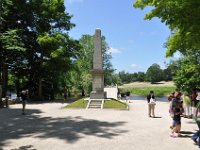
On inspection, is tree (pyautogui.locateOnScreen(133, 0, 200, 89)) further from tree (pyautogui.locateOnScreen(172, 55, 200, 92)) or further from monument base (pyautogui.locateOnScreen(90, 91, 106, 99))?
tree (pyautogui.locateOnScreen(172, 55, 200, 92))

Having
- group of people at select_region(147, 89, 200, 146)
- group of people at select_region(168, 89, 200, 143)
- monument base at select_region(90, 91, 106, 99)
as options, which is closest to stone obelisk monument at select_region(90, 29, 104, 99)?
monument base at select_region(90, 91, 106, 99)

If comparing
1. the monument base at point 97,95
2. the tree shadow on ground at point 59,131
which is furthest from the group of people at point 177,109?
the monument base at point 97,95

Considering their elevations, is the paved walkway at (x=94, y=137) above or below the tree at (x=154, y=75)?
below

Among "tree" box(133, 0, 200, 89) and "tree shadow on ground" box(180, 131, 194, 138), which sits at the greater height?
"tree" box(133, 0, 200, 89)

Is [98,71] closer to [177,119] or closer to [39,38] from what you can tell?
[39,38]

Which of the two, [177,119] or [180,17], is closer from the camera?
[177,119]

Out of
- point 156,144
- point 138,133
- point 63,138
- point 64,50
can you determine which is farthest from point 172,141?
point 64,50

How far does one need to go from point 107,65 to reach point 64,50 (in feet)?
117

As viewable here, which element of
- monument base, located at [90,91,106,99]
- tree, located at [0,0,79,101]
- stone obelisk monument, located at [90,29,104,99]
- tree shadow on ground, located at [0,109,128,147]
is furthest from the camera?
tree, located at [0,0,79,101]

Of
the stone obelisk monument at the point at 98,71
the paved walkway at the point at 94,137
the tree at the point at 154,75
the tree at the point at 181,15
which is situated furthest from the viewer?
the tree at the point at 154,75

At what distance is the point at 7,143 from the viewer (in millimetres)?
11883

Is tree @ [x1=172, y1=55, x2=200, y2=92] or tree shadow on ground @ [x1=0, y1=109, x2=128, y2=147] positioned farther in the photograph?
tree @ [x1=172, y1=55, x2=200, y2=92]

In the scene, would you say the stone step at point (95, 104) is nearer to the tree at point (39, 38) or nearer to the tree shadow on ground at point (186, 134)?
the tree at point (39, 38)

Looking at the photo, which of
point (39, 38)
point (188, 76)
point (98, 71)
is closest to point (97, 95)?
point (98, 71)
